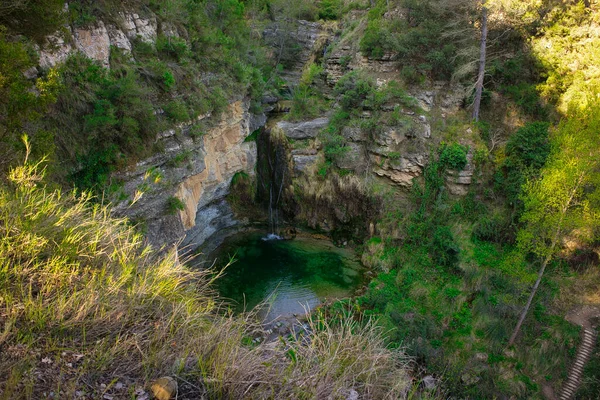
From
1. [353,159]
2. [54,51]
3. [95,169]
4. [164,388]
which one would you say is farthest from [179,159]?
[164,388]

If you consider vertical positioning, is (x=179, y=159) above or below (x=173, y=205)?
above

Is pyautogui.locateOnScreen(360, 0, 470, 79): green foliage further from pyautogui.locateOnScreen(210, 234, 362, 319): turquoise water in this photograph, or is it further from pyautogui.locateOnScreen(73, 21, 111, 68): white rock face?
pyautogui.locateOnScreen(73, 21, 111, 68): white rock face

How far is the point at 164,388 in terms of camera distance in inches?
107

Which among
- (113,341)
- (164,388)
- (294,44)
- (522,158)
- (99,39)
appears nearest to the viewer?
(164,388)

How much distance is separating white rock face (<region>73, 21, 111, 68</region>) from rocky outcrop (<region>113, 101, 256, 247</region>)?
8.79 feet

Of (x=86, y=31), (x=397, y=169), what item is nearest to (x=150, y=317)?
(x=86, y=31)

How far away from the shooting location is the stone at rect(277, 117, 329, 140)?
17375mm

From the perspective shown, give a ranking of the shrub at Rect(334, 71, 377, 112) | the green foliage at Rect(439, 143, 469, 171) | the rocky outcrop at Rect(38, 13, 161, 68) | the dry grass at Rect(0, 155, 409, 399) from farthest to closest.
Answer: the shrub at Rect(334, 71, 377, 112) → the green foliage at Rect(439, 143, 469, 171) → the rocky outcrop at Rect(38, 13, 161, 68) → the dry grass at Rect(0, 155, 409, 399)

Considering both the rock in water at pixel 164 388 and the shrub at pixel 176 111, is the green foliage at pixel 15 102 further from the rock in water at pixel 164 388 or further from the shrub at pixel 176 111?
the shrub at pixel 176 111

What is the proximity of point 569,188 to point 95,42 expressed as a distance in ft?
44.8

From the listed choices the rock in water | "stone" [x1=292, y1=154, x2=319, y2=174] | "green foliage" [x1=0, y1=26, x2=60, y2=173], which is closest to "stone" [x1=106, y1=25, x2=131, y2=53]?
"green foliage" [x1=0, y1=26, x2=60, y2=173]

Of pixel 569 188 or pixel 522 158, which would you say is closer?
pixel 569 188

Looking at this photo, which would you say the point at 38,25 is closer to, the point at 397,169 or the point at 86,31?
the point at 86,31

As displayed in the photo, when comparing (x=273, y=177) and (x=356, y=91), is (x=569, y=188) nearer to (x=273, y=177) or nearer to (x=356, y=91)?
(x=356, y=91)
